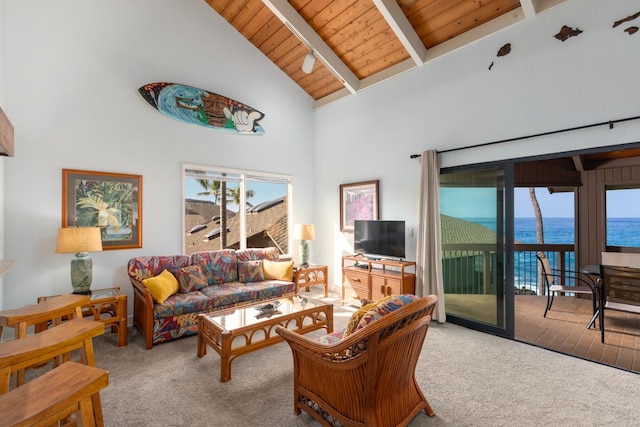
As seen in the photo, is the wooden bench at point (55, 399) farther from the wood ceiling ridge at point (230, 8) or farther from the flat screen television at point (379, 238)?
the wood ceiling ridge at point (230, 8)

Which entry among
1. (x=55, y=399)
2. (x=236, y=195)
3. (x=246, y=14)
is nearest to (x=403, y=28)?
(x=246, y=14)

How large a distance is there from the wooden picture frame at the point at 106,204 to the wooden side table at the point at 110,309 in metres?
0.80

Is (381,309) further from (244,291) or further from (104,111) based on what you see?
(104,111)

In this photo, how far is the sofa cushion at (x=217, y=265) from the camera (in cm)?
418

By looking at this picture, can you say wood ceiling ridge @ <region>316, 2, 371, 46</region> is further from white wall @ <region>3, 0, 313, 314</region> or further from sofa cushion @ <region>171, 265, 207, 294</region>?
sofa cushion @ <region>171, 265, 207, 294</region>

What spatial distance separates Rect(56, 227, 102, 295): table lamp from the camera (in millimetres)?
3107

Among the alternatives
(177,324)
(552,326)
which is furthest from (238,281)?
Answer: (552,326)

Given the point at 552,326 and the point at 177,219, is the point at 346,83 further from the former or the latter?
the point at 552,326

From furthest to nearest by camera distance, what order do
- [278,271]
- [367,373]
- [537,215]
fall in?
[537,215], [278,271], [367,373]

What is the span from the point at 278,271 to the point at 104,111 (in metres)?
3.11

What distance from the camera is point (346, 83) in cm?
495

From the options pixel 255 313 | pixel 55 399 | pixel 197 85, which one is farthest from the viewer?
pixel 197 85

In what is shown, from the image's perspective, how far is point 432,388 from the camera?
2422 mm

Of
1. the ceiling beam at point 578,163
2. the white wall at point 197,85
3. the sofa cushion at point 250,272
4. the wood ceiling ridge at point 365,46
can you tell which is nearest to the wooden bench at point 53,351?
the white wall at point 197,85
